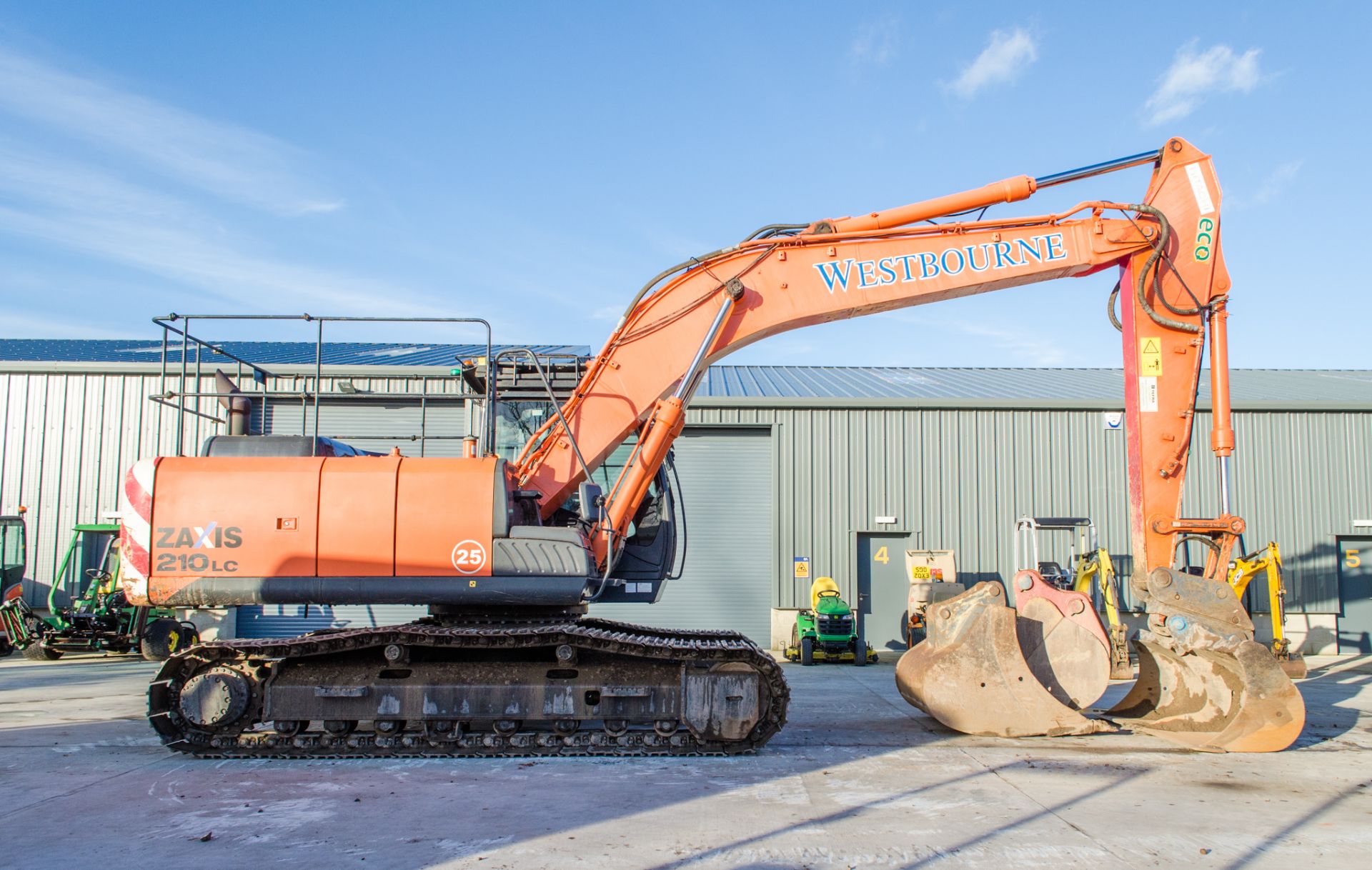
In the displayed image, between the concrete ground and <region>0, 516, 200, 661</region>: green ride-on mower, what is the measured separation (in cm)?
705

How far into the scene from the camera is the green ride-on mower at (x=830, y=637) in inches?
611

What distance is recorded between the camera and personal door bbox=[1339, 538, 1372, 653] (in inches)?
701

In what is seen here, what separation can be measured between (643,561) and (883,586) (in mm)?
10072

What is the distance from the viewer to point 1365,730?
9516 millimetres

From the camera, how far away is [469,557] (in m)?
7.56

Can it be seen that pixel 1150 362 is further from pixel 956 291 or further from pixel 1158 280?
pixel 956 291

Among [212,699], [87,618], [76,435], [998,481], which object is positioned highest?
[76,435]

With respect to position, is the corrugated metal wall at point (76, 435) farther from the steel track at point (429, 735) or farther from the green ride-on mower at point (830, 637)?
the steel track at point (429, 735)

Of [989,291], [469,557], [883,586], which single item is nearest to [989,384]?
[883,586]

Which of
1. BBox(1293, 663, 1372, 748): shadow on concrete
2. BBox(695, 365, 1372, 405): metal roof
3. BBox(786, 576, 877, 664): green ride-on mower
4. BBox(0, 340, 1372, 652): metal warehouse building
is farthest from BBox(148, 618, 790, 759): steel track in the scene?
BBox(695, 365, 1372, 405): metal roof

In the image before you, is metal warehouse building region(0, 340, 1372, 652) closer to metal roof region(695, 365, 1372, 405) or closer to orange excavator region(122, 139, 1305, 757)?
metal roof region(695, 365, 1372, 405)

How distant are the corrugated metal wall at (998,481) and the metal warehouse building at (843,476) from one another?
0.10 feet

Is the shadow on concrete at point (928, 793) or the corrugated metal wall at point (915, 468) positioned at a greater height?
the corrugated metal wall at point (915, 468)

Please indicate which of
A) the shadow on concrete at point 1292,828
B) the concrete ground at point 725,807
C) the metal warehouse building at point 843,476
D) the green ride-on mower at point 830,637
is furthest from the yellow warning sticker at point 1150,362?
the metal warehouse building at point 843,476
